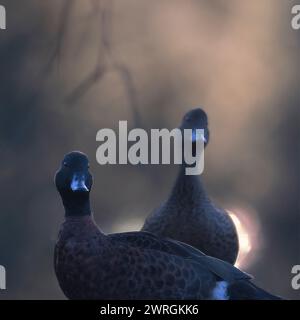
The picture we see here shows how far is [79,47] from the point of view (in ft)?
13.4

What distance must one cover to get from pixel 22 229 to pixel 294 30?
64.2 inches

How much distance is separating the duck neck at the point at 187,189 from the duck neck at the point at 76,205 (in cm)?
57

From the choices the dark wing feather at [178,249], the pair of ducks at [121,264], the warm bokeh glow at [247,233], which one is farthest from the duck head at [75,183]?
the warm bokeh glow at [247,233]

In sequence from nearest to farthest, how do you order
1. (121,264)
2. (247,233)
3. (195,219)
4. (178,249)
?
(121,264), (178,249), (195,219), (247,233)

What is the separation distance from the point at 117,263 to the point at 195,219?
1.90 ft

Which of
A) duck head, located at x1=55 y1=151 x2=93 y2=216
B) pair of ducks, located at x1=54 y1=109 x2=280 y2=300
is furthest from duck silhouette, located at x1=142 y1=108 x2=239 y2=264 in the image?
duck head, located at x1=55 y1=151 x2=93 y2=216

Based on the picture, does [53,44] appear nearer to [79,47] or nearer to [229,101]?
[79,47]

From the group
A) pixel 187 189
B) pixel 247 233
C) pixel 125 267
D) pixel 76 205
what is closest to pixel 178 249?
pixel 125 267

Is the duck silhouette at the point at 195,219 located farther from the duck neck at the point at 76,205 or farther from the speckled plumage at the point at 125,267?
the duck neck at the point at 76,205

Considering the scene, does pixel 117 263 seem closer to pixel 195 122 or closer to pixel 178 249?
pixel 178 249

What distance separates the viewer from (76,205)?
2.43 metres

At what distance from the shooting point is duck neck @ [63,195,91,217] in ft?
7.98

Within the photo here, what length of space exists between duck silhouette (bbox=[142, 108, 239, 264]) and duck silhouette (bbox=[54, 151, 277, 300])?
37 centimetres
